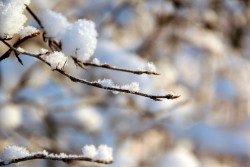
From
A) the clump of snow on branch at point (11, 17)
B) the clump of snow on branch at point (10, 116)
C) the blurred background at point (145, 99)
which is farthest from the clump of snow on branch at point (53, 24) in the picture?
the clump of snow on branch at point (10, 116)

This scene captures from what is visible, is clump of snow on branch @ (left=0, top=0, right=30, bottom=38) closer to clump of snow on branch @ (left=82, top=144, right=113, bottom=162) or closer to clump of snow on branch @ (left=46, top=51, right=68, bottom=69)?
clump of snow on branch @ (left=46, top=51, right=68, bottom=69)

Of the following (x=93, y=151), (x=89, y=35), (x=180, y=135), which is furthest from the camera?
(x=180, y=135)

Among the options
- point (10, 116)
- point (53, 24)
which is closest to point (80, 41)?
point (53, 24)

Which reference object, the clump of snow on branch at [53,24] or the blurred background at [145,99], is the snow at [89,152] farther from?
the blurred background at [145,99]

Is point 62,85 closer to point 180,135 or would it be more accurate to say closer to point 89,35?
point 180,135

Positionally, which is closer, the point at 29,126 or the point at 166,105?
the point at 166,105

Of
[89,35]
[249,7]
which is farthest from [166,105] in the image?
[89,35]

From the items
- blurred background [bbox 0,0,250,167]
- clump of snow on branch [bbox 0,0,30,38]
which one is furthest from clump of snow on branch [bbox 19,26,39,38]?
blurred background [bbox 0,0,250,167]
